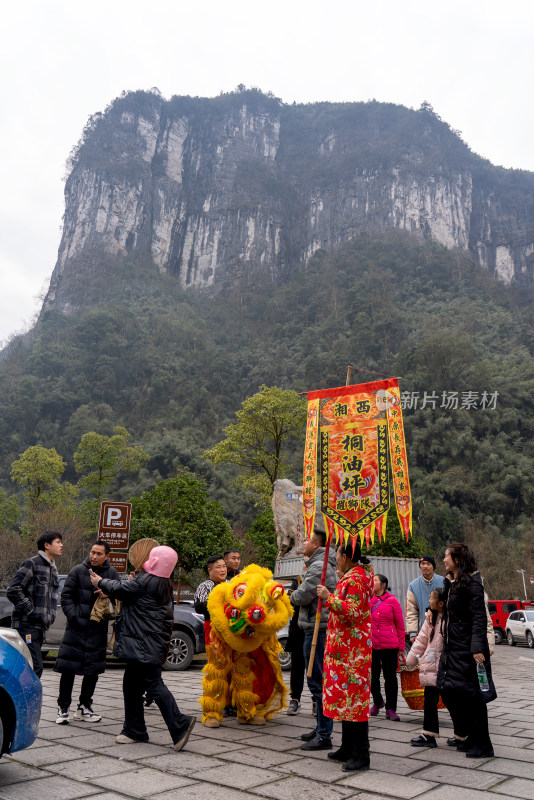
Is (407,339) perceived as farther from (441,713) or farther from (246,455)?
(441,713)

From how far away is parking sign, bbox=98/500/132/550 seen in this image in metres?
9.30

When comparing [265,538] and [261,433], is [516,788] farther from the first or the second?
[261,433]

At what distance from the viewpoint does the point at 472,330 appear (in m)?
60.7

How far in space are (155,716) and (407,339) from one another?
2300 inches

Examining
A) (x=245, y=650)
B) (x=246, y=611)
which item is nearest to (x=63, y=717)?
(x=245, y=650)

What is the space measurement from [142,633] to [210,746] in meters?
0.93

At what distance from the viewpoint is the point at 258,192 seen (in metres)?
103

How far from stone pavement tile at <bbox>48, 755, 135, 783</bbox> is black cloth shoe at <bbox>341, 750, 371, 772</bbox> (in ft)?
4.20

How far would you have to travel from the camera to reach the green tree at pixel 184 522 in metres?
15.4

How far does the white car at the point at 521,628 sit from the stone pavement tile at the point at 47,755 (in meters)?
16.9

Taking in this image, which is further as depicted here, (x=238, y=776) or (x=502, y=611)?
(x=502, y=611)

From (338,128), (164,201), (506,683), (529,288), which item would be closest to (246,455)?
(506,683)

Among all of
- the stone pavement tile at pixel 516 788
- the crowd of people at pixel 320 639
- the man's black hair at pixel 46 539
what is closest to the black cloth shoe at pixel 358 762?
the crowd of people at pixel 320 639

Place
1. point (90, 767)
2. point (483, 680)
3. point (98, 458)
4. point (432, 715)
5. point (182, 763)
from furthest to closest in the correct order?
1. point (98, 458)
2. point (432, 715)
3. point (483, 680)
4. point (182, 763)
5. point (90, 767)
